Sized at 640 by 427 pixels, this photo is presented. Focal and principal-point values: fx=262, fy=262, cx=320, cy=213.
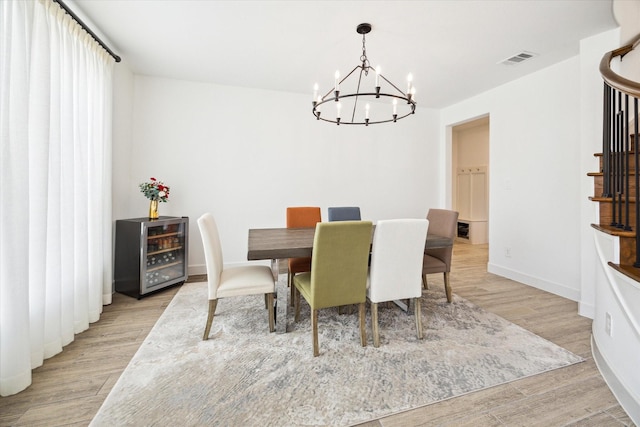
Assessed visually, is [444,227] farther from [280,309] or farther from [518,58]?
[518,58]

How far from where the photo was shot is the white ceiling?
7.06ft

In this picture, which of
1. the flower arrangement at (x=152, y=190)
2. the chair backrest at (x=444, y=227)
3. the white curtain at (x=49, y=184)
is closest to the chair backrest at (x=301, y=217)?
the chair backrest at (x=444, y=227)

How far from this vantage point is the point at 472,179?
6.39 metres

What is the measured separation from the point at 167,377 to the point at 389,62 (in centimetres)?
361

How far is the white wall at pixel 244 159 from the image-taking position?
352 cm

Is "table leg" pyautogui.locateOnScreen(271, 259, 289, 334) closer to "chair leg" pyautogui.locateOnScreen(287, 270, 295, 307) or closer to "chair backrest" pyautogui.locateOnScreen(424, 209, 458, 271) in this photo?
"chair leg" pyautogui.locateOnScreen(287, 270, 295, 307)

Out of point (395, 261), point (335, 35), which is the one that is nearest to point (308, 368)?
point (395, 261)

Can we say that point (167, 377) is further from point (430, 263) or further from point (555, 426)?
point (430, 263)

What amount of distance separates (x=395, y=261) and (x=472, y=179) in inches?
220

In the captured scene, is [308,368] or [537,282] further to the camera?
[537,282]

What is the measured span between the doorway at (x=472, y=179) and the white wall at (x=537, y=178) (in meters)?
2.28

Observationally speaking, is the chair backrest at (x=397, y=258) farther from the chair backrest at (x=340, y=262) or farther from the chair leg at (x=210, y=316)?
the chair leg at (x=210, y=316)

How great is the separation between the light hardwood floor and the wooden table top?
3.43 ft

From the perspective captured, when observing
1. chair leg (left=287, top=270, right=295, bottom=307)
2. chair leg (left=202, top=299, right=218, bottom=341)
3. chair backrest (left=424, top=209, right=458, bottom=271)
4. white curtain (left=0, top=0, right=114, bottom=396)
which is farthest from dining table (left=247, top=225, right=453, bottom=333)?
white curtain (left=0, top=0, right=114, bottom=396)
